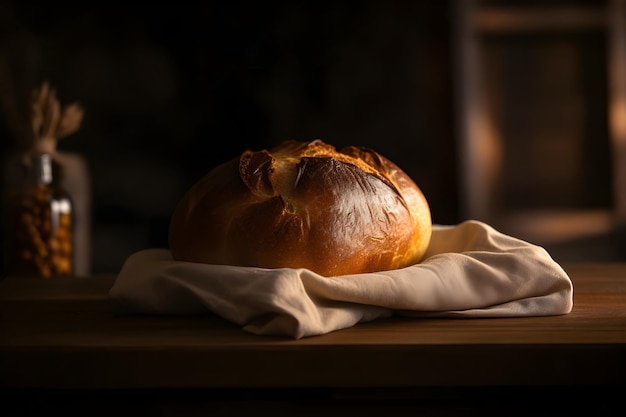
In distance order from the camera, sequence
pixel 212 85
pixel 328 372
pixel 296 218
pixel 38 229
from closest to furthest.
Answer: pixel 328 372, pixel 296 218, pixel 38 229, pixel 212 85

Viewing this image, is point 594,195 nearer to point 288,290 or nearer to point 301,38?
point 301,38

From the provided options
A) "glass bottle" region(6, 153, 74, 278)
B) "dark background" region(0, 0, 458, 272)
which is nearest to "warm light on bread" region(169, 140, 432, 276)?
"glass bottle" region(6, 153, 74, 278)

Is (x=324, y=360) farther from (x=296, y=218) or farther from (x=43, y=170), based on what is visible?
(x=43, y=170)

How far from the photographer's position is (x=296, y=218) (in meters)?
0.77

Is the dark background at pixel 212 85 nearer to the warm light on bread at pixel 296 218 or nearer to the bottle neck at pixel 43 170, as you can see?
the bottle neck at pixel 43 170

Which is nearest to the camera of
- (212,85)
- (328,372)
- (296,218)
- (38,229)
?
(328,372)

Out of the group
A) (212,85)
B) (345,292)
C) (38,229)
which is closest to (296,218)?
(345,292)

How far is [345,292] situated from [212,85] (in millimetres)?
1865

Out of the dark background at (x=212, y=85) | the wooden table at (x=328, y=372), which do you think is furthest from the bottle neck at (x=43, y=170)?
the dark background at (x=212, y=85)

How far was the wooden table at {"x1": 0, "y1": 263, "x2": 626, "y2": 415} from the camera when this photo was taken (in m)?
0.65

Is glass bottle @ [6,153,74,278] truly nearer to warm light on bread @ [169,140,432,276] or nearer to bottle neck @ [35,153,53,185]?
bottle neck @ [35,153,53,185]

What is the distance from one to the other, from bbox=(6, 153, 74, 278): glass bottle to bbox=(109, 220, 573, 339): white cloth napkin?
1.80 ft

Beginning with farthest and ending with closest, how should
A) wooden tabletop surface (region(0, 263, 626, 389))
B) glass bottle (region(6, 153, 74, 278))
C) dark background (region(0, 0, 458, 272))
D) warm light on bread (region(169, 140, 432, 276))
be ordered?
dark background (region(0, 0, 458, 272))
glass bottle (region(6, 153, 74, 278))
warm light on bread (region(169, 140, 432, 276))
wooden tabletop surface (region(0, 263, 626, 389))

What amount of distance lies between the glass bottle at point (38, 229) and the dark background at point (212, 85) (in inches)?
44.4
